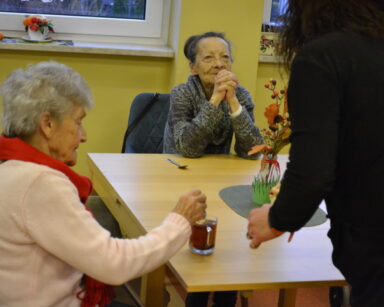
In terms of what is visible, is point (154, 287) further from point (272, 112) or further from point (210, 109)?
point (210, 109)

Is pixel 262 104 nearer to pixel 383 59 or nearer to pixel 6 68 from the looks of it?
pixel 6 68

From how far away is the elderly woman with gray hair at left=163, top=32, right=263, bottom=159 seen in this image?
2.58 m

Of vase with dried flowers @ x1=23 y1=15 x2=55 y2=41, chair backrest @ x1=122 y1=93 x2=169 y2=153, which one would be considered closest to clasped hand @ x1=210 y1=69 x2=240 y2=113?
chair backrest @ x1=122 y1=93 x2=169 y2=153

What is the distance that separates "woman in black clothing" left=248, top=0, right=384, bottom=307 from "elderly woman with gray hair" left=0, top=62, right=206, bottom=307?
1.21 ft

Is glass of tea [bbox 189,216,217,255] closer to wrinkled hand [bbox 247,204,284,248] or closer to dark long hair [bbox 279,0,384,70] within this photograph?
wrinkled hand [bbox 247,204,284,248]

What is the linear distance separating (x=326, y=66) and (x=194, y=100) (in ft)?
5.07

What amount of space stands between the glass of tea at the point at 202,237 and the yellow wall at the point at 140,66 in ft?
6.67

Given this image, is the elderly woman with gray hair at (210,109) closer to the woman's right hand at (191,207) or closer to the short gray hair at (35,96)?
the woman's right hand at (191,207)

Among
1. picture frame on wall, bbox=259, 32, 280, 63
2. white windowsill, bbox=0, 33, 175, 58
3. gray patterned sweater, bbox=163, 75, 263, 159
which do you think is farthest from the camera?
picture frame on wall, bbox=259, 32, 280, 63

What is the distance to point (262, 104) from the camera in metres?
3.88

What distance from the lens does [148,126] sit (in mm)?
3217

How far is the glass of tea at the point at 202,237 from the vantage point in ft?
5.24

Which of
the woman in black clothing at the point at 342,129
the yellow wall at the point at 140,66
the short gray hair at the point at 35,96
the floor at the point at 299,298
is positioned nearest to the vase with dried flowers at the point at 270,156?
the woman in black clothing at the point at 342,129

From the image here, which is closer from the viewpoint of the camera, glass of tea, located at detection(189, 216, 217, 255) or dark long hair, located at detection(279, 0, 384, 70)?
dark long hair, located at detection(279, 0, 384, 70)
